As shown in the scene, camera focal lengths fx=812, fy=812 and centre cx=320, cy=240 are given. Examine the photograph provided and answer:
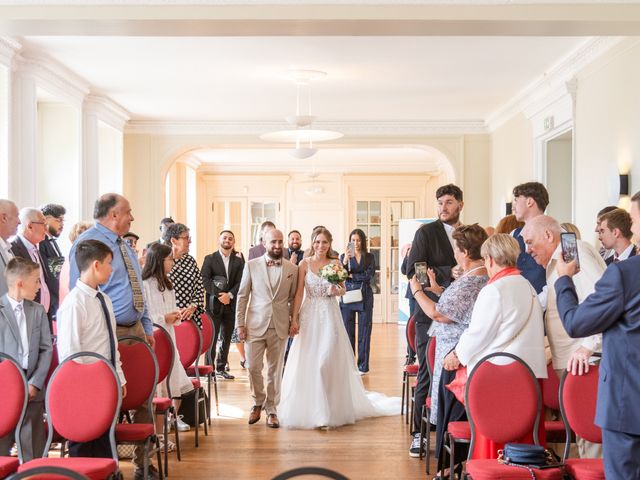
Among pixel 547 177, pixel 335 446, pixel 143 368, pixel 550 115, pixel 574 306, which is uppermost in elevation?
pixel 550 115

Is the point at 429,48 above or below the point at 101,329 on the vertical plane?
above

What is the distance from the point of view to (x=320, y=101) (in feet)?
34.9

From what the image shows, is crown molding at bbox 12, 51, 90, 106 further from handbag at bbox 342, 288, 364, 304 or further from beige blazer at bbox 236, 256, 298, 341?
handbag at bbox 342, 288, 364, 304

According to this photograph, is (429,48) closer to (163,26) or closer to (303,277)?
(303,277)

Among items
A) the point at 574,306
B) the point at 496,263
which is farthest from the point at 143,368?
the point at 574,306

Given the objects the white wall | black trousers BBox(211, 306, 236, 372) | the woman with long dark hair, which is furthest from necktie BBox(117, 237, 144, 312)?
the woman with long dark hair

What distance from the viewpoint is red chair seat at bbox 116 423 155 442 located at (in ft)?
13.7

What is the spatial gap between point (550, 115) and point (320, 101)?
3.04 m

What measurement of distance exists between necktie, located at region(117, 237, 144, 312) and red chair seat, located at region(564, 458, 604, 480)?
8.59 ft

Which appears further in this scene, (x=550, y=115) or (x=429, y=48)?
(x=550, y=115)

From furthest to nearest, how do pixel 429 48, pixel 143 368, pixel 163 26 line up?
pixel 429 48
pixel 163 26
pixel 143 368

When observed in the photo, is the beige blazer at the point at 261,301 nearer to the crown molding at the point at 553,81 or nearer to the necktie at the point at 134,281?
the necktie at the point at 134,281

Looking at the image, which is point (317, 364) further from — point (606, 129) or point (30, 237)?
point (606, 129)

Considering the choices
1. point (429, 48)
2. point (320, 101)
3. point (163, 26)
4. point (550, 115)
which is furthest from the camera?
point (320, 101)
